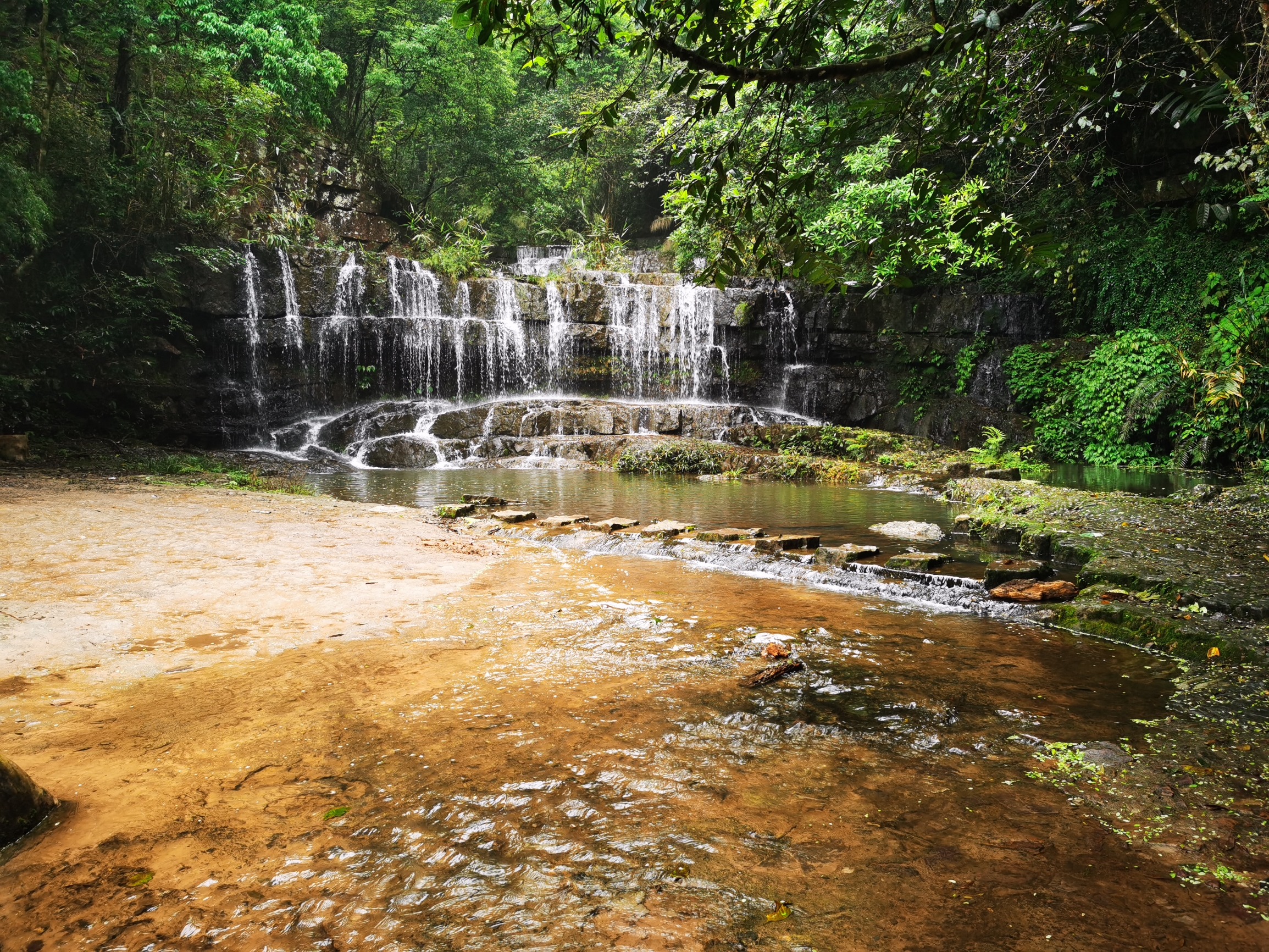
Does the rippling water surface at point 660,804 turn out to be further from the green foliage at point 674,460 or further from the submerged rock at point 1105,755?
the green foliage at point 674,460

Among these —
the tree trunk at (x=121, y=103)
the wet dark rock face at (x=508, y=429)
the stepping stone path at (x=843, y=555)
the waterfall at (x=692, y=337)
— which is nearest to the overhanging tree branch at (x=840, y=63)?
the stepping stone path at (x=843, y=555)

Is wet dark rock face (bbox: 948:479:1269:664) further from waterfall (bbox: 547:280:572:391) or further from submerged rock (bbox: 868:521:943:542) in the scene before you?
waterfall (bbox: 547:280:572:391)

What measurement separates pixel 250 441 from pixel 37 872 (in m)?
16.6

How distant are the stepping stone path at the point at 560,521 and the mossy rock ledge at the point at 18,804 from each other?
A: 5.23 metres

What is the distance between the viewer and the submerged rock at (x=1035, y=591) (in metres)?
4.28

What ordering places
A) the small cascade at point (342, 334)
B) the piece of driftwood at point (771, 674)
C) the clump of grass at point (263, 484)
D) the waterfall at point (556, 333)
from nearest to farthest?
the piece of driftwood at point (771, 674) → the clump of grass at point (263, 484) → the small cascade at point (342, 334) → the waterfall at point (556, 333)

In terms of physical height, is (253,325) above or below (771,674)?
above

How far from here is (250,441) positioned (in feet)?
53.3

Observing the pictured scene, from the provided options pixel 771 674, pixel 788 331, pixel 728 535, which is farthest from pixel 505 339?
pixel 771 674

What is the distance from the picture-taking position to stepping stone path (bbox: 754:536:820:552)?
6.00 m

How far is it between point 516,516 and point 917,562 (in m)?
4.30

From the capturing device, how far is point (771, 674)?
3002 millimetres

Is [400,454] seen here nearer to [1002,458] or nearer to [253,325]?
[253,325]

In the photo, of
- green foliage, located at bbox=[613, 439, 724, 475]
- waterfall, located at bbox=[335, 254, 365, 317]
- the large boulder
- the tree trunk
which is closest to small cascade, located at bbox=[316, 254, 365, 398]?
Result: waterfall, located at bbox=[335, 254, 365, 317]
